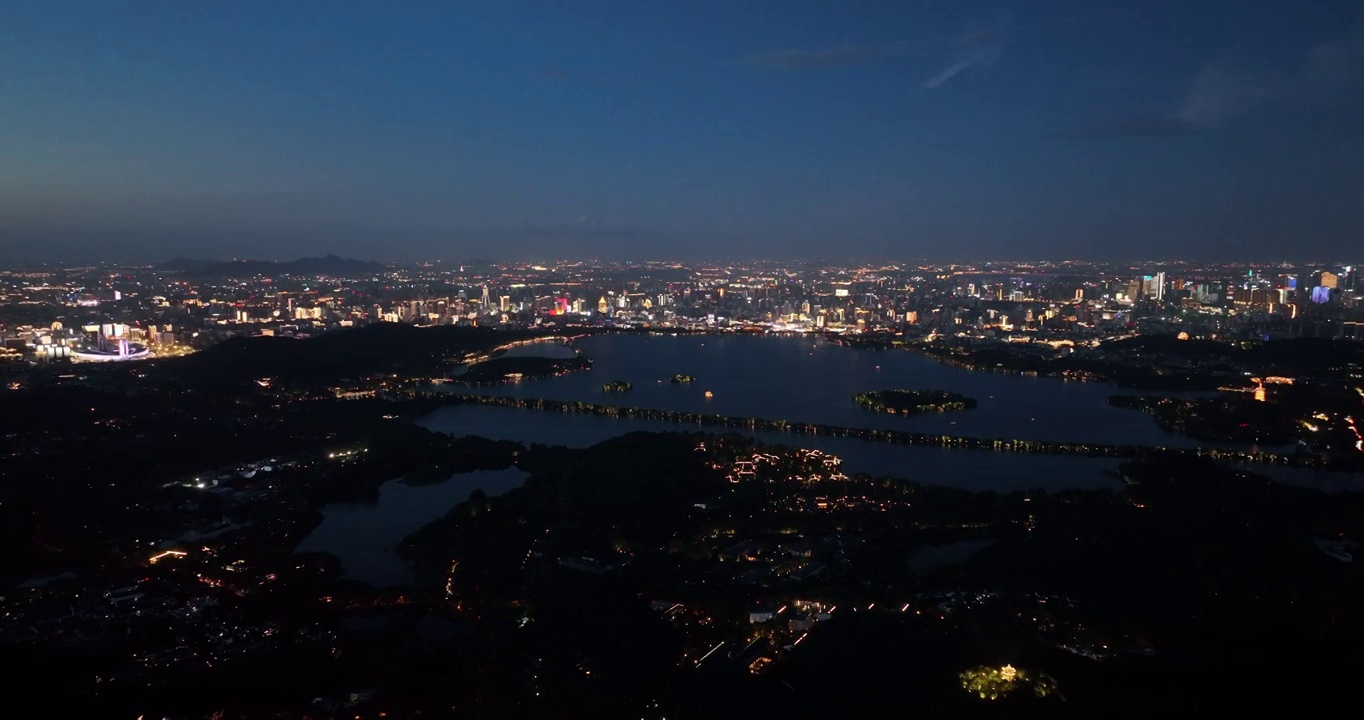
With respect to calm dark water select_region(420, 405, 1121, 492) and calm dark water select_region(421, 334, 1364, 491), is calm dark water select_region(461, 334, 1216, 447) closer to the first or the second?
calm dark water select_region(421, 334, 1364, 491)

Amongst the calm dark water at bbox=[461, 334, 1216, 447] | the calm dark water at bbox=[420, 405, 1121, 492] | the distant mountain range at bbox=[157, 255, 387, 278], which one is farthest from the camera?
the distant mountain range at bbox=[157, 255, 387, 278]

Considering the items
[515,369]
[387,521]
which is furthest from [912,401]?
[387,521]

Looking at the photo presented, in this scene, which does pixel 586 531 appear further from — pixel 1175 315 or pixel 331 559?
pixel 1175 315

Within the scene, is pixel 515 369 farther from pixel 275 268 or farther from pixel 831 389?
pixel 275 268

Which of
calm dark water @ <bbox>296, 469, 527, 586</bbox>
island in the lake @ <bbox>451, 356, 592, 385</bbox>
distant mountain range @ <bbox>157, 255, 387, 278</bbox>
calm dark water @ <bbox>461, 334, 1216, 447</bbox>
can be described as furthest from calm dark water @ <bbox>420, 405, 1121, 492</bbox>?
distant mountain range @ <bbox>157, 255, 387, 278</bbox>

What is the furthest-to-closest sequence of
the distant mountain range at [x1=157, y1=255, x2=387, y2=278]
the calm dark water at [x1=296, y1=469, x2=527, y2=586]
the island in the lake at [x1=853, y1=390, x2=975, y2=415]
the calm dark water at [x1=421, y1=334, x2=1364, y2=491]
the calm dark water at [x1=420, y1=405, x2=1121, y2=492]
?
1. the distant mountain range at [x1=157, y1=255, x2=387, y2=278]
2. the island in the lake at [x1=853, y1=390, x2=975, y2=415]
3. the calm dark water at [x1=421, y1=334, x2=1364, y2=491]
4. the calm dark water at [x1=420, y1=405, x2=1121, y2=492]
5. the calm dark water at [x1=296, y1=469, x2=527, y2=586]

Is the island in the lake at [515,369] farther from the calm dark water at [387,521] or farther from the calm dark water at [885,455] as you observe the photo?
the calm dark water at [387,521]

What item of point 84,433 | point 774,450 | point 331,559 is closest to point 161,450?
point 84,433

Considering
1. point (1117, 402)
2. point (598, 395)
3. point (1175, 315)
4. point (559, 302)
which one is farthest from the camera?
point (559, 302)

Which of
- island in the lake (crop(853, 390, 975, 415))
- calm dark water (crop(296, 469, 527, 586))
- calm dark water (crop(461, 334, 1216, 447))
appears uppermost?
island in the lake (crop(853, 390, 975, 415))
